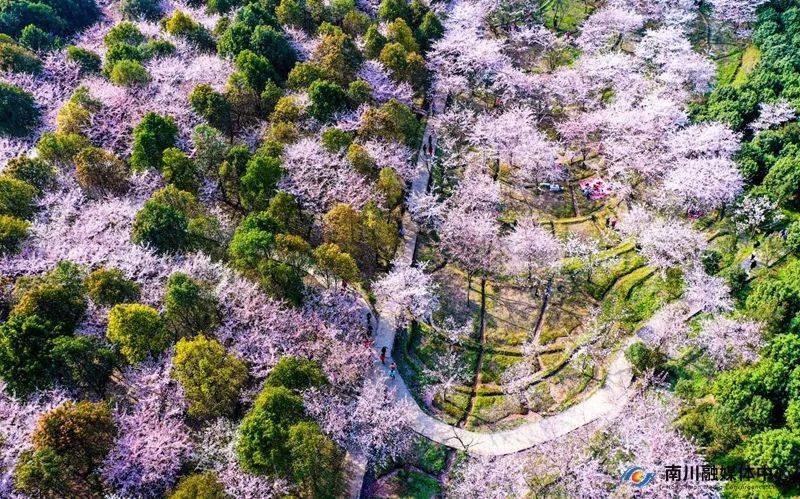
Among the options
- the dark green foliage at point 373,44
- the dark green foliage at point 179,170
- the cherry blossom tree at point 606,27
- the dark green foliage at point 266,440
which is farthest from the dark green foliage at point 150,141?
the cherry blossom tree at point 606,27

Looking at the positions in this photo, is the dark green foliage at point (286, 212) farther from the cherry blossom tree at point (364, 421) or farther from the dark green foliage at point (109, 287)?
the cherry blossom tree at point (364, 421)

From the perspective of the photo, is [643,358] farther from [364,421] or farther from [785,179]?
[785,179]

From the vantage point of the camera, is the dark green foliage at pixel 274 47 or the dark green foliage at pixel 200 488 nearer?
the dark green foliage at pixel 200 488

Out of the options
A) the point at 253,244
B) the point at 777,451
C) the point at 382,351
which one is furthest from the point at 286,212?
the point at 777,451

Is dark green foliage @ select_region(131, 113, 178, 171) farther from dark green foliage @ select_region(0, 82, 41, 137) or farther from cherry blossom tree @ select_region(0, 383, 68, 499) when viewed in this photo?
cherry blossom tree @ select_region(0, 383, 68, 499)

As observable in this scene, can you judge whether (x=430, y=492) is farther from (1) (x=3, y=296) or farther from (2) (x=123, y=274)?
(1) (x=3, y=296)

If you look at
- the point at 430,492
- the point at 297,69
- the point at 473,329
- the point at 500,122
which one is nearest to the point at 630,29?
the point at 500,122

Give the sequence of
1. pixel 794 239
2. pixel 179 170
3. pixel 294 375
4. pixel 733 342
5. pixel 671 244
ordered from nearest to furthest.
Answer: pixel 294 375, pixel 733 342, pixel 794 239, pixel 671 244, pixel 179 170

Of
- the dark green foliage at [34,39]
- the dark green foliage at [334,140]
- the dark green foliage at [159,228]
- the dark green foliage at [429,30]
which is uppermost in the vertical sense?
the dark green foliage at [429,30]
